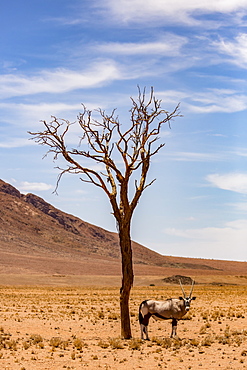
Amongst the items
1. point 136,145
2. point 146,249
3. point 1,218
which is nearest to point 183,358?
point 136,145

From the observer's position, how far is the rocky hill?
11519 centimetres

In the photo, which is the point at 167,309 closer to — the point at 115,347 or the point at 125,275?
the point at 125,275

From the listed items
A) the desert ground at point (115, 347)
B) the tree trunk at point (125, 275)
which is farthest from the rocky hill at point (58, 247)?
the tree trunk at point (125, 275)

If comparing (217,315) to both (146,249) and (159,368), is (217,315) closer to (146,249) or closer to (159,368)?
(159,368)

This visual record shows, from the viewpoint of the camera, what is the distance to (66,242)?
497ft

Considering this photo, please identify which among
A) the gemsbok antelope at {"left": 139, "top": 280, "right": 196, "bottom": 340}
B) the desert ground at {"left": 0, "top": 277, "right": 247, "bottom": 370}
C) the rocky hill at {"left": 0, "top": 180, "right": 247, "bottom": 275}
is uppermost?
the rocky hill at {"left": 0, "top": 180, "right": 247, "bottom": 275}

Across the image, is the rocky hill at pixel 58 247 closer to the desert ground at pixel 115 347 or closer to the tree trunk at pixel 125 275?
the desert ground at pixel 115 347

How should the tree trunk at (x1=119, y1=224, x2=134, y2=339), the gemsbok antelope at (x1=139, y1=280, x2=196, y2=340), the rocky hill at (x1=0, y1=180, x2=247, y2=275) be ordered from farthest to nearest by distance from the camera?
the rocky hill at (x1=0, y1=180, x2=247, y2=275), the tree trunk at (x1=119, y1=224, x2=134, y2=339), the gemsbok antelope at (x1=139, y1=280, x2=196, y2=340)

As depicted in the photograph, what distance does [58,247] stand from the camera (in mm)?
142750

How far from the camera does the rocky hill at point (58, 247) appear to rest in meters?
115

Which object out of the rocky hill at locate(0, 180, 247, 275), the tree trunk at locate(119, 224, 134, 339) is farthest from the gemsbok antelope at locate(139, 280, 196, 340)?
the rocky hill at locate(0, 180, 247, 275)

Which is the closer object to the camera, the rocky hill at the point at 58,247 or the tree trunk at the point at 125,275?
the tree trunk at the point at 125,275

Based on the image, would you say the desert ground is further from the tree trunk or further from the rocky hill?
the rocky hill

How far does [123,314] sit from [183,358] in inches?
159
